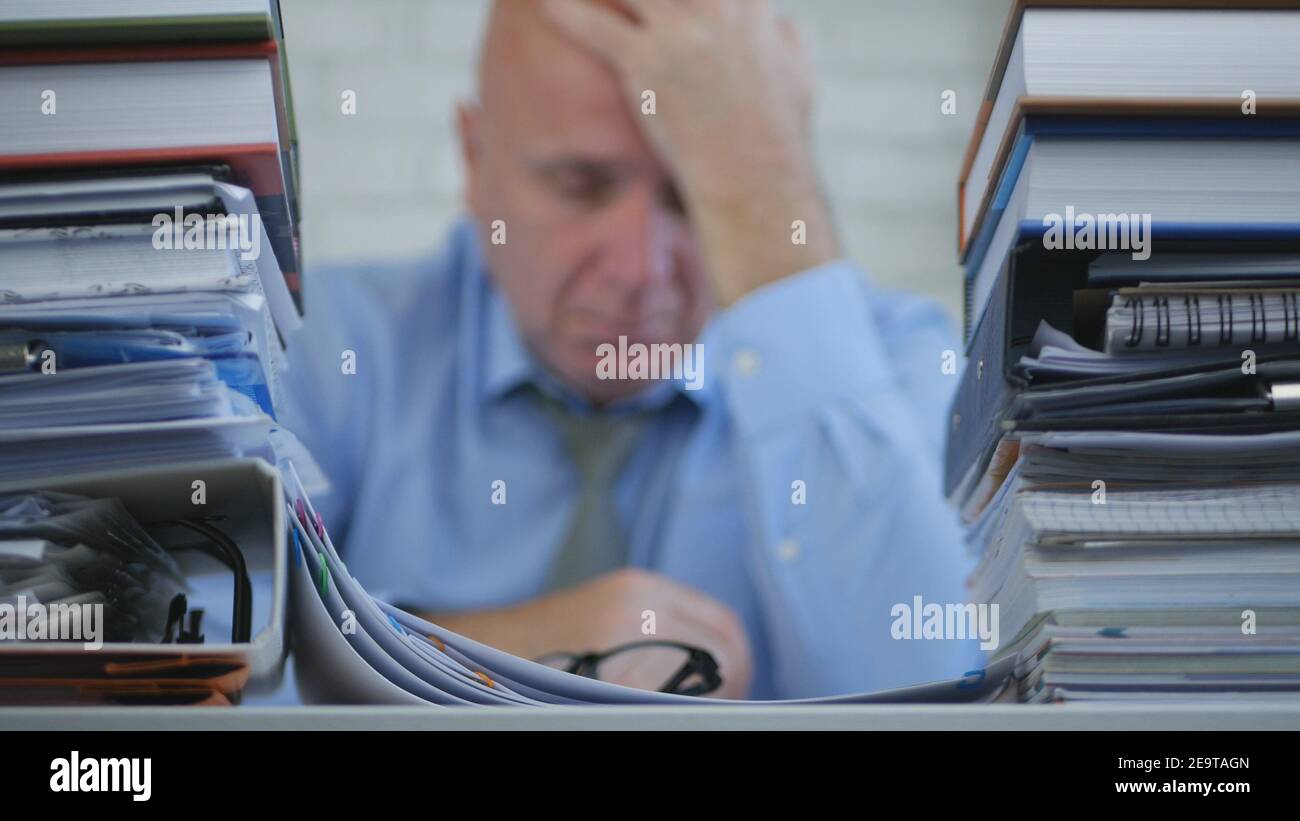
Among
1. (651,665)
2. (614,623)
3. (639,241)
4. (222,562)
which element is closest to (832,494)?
(614,623)

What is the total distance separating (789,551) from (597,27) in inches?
26.1

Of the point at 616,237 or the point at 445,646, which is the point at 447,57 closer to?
the point at 616,237

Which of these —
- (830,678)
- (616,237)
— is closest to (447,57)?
(616,237)

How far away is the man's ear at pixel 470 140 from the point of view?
1.75 meters

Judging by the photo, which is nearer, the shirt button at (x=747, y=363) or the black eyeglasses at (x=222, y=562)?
the black eyeglasses at (x=222, y=562)

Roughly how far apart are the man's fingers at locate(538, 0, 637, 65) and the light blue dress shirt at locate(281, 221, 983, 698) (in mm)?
351

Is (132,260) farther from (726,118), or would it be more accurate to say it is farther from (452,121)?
(452,121)

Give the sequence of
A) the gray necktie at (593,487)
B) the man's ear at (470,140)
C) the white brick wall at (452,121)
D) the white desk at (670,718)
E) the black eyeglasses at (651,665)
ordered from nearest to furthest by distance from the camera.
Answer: the white desk at (670,718)
the black eyeglasses at (651,665)
the gray necktie at (593,487)
the man's ear at (470,140)
the white brick wall at (452,121)

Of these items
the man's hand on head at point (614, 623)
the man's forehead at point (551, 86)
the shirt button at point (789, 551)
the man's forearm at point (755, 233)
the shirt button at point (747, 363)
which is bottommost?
the man's hand on head at point (614, 623)

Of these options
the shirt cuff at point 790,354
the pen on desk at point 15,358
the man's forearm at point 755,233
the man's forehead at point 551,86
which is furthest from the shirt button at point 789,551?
the pen on desk at point 15,358

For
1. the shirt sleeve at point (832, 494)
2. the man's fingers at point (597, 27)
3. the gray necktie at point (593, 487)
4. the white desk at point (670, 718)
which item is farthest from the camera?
the gray necktie at point (593, 487)

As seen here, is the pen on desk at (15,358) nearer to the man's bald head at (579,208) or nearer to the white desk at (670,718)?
the white desk at (670,718)

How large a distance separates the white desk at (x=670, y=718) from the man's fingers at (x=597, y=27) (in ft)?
3.65
